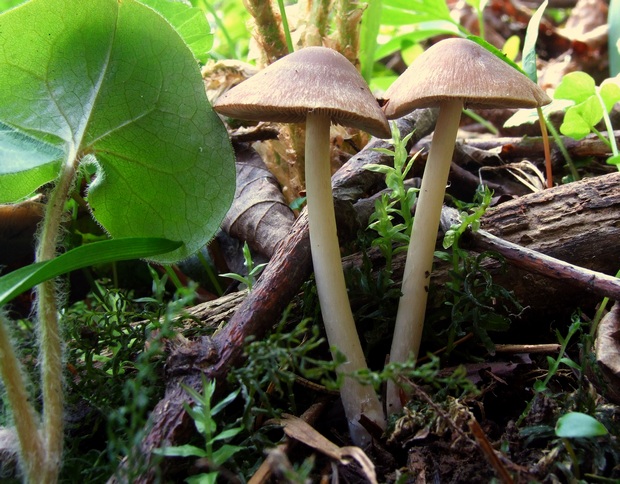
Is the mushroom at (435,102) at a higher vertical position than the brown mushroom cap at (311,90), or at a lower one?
lower

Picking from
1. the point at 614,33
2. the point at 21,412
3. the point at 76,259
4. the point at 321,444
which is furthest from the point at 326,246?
the point at 614,33

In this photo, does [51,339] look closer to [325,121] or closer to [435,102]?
[325,121]

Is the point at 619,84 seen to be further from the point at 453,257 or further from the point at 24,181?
the point at 24,181

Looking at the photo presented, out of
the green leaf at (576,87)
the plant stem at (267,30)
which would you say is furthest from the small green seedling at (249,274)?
the green leaf at (576,87)

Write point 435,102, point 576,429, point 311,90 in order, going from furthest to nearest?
point 435,102, point 311,90, point 576,429

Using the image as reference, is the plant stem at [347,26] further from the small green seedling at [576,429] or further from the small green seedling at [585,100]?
the small green seedling at [576,429]

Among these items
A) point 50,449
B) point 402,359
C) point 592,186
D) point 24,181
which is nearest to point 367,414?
point 402,359
